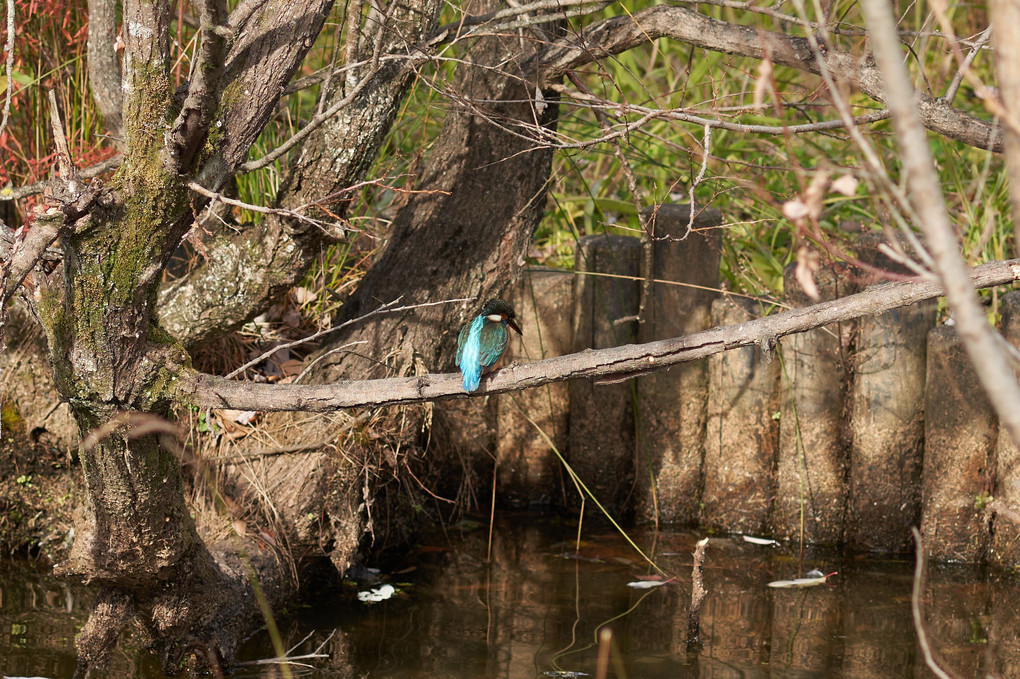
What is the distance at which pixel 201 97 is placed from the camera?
2348 millimetres

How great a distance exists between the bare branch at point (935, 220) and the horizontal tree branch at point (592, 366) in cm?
142

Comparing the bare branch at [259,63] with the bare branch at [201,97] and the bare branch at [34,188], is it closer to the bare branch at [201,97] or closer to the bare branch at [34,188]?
the bare branch at [201,97]

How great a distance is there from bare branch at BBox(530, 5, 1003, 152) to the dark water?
1910 millimetres

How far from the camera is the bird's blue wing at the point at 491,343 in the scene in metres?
2.92

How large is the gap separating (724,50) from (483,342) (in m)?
1.29

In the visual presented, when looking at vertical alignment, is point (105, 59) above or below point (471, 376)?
above

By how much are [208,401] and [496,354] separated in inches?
34.7

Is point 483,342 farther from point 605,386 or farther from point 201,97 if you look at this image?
point 605,386

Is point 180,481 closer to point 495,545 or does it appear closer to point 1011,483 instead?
point 495,545

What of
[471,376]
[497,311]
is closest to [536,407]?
[497,311]

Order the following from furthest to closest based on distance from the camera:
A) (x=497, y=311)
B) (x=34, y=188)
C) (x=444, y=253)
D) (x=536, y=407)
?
(x=536, y=407), (x=444, y=253), (x=497, y=311), (x=34, y=188)

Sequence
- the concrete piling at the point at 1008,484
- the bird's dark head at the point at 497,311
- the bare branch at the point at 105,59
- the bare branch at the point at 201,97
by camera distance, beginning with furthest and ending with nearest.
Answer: the concrete piling at the point at 1008,484 < the bare branch at the point at 105,59 < the bird's dark head at the point at 497,311 < the bare branch at the point at 201,97

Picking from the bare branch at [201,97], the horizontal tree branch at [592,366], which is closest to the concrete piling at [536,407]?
the horizontal tree branch at [592,366]

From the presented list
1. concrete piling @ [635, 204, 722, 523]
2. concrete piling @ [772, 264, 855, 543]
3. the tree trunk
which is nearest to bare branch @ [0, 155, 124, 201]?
the tree trunk
